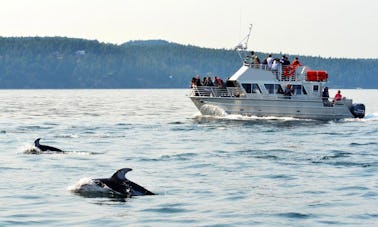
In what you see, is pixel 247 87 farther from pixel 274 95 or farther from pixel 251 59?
pixel 251 59

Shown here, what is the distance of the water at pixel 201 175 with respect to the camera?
2197cm

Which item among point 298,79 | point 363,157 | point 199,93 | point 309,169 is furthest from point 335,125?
point 309,169

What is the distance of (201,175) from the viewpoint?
29.7m

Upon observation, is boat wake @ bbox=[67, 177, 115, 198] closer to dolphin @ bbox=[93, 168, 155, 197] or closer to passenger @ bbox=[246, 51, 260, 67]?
dolphin @ bbox=[93, 168, 155, 197]

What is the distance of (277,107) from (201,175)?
105 ft

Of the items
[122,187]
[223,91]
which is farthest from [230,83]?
[122,187]

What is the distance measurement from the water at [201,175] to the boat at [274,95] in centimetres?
780

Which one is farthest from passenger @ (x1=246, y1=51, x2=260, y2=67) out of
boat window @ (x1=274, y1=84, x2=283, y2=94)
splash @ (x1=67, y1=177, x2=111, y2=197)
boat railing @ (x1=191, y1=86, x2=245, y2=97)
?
splash @ (x1=67, y1=177, x2=111, y2=197)

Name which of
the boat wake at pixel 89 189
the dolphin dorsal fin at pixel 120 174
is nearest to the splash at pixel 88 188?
the boat wake at pixel 89 189

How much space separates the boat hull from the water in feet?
25.1

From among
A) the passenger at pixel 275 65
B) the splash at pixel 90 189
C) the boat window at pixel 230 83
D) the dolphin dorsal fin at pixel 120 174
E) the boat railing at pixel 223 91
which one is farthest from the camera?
the passenger at pixel 275 65

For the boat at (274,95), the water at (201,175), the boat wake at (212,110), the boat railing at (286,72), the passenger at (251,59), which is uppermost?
the passenger at (251,59)

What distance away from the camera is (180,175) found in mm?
29469

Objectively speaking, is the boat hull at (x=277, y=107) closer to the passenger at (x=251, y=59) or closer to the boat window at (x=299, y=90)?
the boat window at (x=299, y=90)
